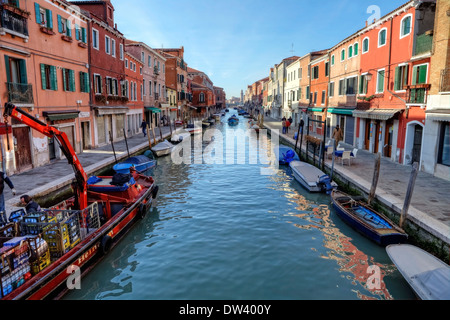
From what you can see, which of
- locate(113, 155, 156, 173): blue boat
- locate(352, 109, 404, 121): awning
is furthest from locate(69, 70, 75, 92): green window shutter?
locate(352, 109, 404, 121): awning

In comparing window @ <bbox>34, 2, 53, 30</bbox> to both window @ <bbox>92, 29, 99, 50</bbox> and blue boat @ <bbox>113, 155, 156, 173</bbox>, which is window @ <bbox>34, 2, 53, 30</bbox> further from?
blue boat @ <bbox>113, 155, 156, 173</bbox>

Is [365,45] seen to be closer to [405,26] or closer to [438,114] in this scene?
[405,26]

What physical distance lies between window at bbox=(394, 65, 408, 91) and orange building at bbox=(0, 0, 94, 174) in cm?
1786

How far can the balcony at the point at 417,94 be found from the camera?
13938 millimetres

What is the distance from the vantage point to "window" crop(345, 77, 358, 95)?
22.5 metres

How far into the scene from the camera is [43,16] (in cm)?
1595

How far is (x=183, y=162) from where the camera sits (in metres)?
22.4

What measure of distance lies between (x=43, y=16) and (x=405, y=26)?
1828cm

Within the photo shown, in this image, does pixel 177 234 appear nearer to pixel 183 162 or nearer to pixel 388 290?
pixel 388 290

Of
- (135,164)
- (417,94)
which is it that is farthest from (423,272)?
(135,164)

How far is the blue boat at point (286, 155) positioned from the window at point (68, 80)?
13.5 metres

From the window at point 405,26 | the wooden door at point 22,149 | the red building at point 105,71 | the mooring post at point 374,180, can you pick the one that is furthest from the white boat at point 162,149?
the window at point 405,26

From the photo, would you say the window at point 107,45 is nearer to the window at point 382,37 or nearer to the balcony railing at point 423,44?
the window at point 382,37

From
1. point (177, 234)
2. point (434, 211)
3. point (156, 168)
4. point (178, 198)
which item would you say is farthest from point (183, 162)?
point (434, 211)
